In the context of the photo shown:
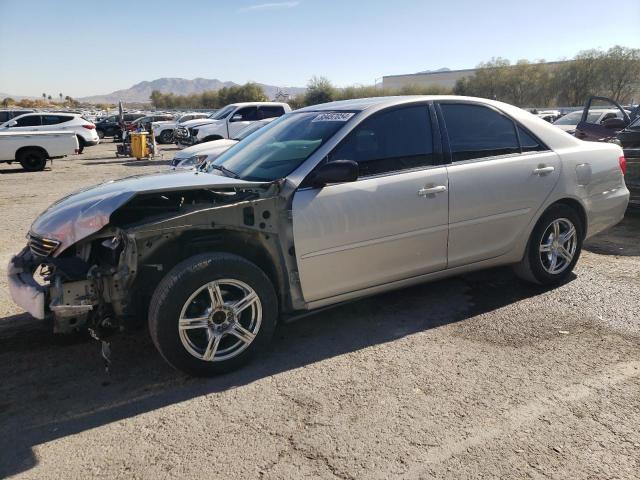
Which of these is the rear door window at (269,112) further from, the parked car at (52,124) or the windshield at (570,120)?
the windshield at (570,120)

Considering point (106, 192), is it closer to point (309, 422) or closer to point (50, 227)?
point (50, 227)

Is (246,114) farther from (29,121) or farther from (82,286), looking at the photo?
(82,286)

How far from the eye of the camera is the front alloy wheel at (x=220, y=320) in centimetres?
318

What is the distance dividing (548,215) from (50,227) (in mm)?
4083

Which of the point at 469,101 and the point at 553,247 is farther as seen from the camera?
the point at 553,247

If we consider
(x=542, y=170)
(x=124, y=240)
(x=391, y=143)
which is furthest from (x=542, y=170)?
(x=124, y=240)

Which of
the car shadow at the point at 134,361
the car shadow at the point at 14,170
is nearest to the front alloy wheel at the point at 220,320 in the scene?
the car shadow at the point at 134,361

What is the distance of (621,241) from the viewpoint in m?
6.49

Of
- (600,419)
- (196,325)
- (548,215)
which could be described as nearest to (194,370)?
(196,325)

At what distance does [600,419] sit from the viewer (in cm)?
278

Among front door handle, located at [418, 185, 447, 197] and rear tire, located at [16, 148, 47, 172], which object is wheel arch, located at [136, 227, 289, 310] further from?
rear tire, located at [16, 148, 47, 172]

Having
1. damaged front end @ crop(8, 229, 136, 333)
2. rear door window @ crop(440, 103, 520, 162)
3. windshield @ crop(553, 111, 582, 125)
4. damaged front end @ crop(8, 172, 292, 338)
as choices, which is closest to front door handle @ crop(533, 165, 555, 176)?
rear door window @ crop(440, 103, 520, 162)

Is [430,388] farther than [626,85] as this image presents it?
No

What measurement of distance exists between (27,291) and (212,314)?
1.19 meters
